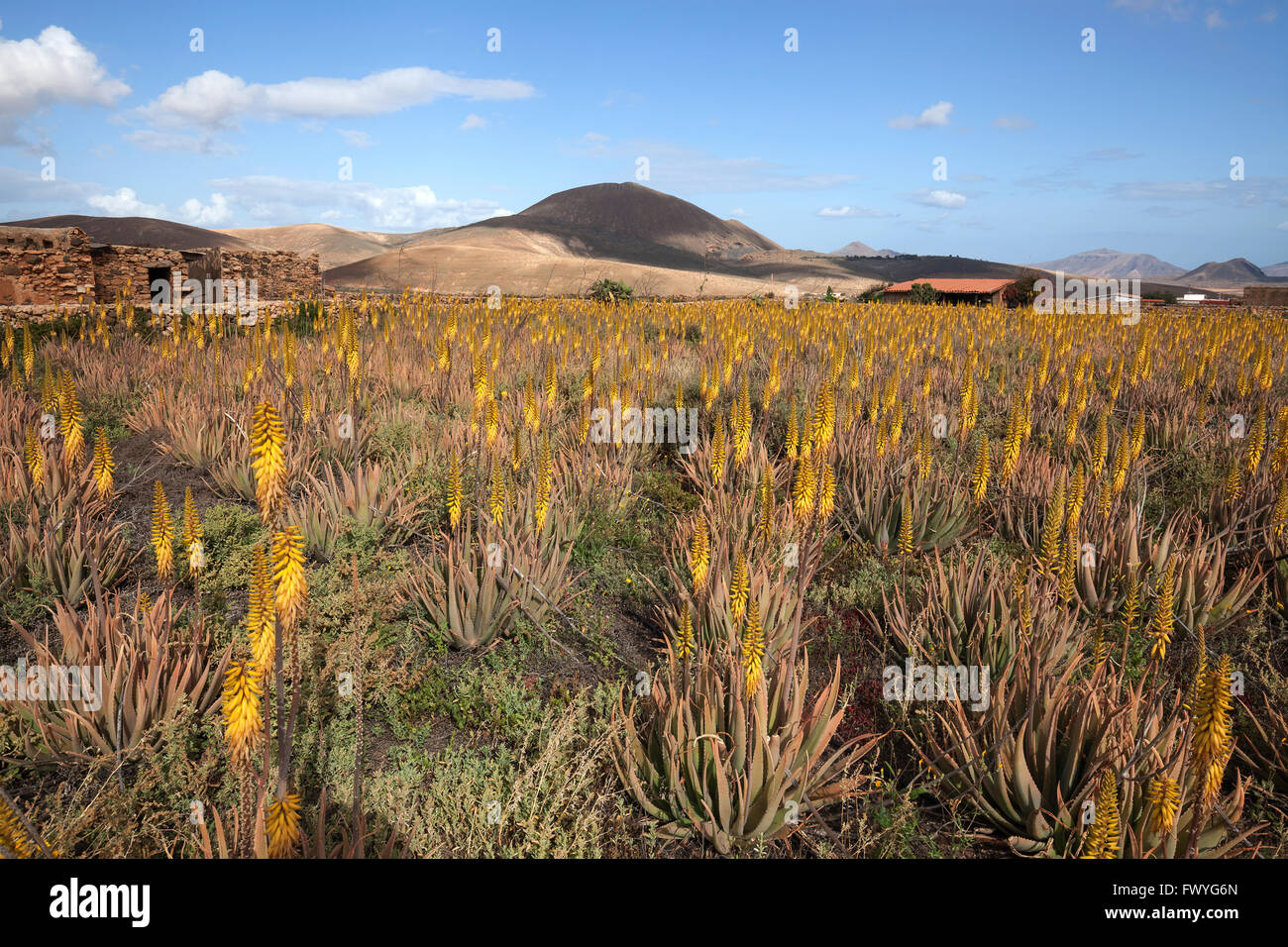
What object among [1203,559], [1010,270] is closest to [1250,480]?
[1203,559]

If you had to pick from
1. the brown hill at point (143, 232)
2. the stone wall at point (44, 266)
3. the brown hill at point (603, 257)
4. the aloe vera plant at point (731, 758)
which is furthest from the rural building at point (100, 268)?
the brown hill at point (143, 232)

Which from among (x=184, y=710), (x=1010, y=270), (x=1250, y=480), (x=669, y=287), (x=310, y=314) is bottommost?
(x=184, y=710)

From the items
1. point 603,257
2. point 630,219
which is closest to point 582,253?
point 603,257

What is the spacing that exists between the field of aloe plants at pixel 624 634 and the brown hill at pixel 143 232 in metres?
85.9

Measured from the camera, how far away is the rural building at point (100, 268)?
1381cm

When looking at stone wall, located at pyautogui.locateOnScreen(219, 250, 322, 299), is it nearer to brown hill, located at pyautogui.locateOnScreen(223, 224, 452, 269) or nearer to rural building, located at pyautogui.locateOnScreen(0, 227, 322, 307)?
rural building, located at pyautogui.locateOnScreen(0, 227, 322, 307)

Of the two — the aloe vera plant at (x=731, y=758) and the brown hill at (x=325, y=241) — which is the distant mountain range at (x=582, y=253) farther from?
the aloe vera plant at (x=731, y=758)

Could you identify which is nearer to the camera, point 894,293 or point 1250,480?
point 1250,480

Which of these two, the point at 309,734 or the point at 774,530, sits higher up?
the point at 774,530

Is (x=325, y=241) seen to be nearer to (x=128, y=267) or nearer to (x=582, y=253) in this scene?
(x=582, y=253)

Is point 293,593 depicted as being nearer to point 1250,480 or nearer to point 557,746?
point 557,746

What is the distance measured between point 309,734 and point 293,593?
152 cm

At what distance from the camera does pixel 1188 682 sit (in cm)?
327

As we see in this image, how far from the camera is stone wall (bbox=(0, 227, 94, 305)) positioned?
1359 cm
